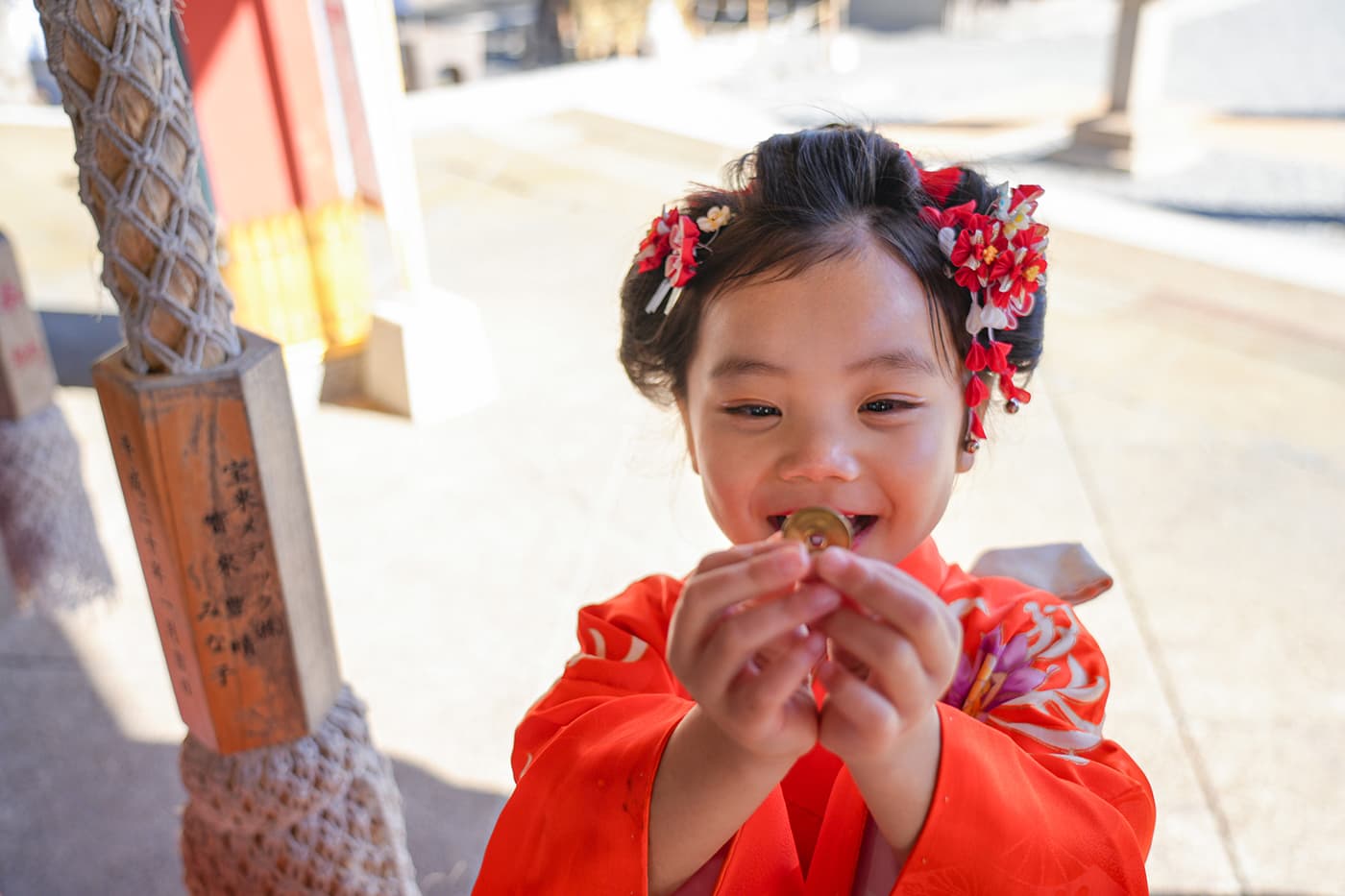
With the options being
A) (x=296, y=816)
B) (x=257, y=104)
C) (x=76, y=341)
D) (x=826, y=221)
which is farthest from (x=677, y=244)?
(x=76, y=341)

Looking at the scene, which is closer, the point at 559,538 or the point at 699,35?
the point at 559,538

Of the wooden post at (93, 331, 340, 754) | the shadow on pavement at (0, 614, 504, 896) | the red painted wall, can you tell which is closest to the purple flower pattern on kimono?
the wooden post at (93, 331, 340, 754)

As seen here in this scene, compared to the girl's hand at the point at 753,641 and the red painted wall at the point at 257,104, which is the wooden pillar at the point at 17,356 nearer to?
the red painted wall at the point at 257,104

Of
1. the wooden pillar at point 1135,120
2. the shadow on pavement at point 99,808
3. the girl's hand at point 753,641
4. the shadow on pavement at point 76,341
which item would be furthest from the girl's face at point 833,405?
the wooden pillar at point 1135,120

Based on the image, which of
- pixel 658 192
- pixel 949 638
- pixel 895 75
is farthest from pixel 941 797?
pixel 895 75

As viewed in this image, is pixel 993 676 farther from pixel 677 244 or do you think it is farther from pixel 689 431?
pixel 677 244

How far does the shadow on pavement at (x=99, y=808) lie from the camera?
2125 millimetres

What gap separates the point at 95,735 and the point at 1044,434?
2.96 m

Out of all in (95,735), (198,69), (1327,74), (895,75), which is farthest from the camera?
(895,75)

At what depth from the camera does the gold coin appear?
90 cm

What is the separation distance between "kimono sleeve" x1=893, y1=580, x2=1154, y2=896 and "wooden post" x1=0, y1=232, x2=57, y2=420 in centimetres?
213

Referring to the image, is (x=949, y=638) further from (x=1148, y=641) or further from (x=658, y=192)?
(x=658, y=192)

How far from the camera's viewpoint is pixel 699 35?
40.1 feet

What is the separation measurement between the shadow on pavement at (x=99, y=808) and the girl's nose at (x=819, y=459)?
1451 millimetres
